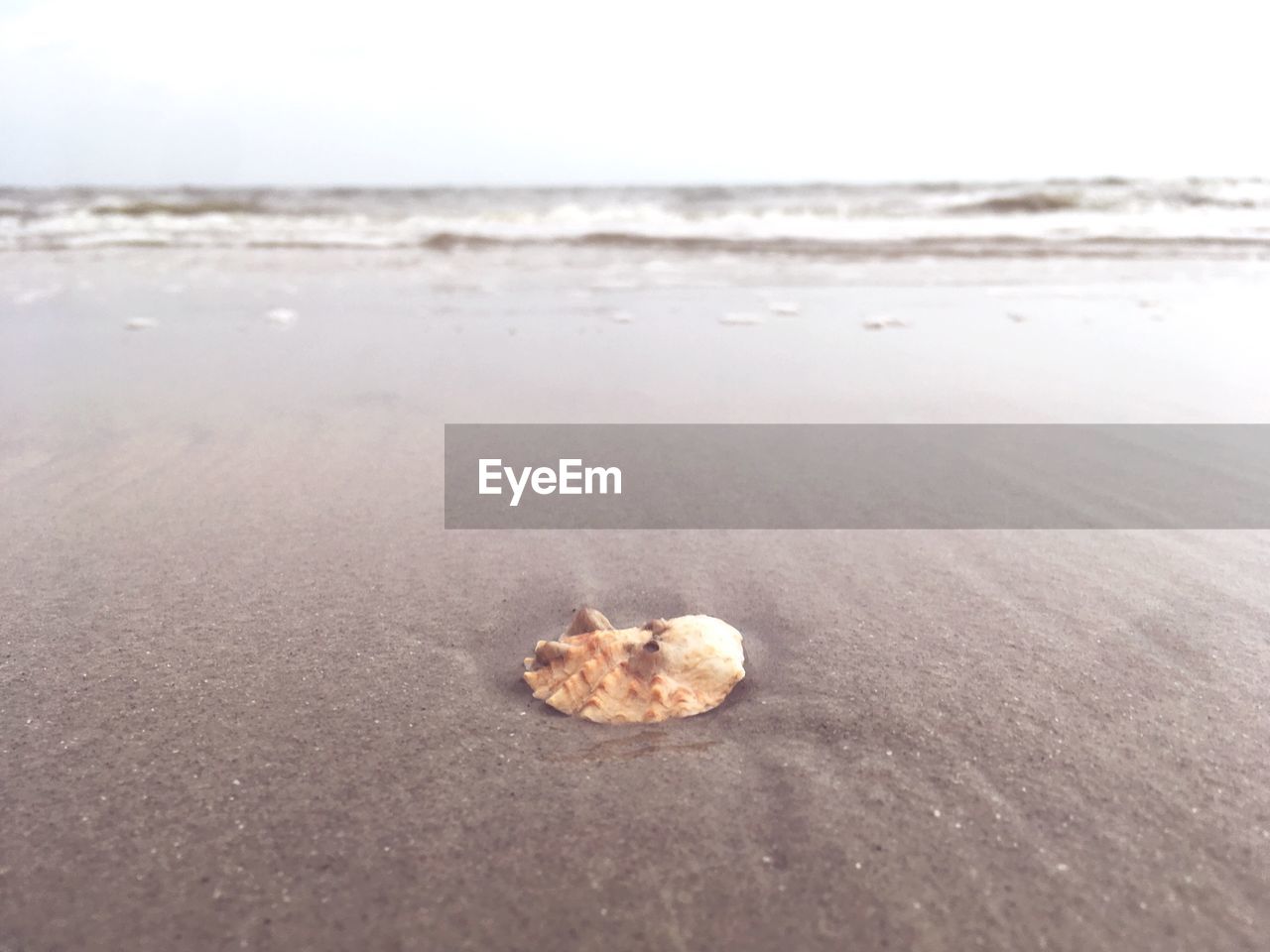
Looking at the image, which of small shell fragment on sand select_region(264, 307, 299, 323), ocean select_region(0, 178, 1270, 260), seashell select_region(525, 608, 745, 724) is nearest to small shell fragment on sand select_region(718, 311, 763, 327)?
small shell fragment on sand select_region(264, 307, 299, 323)

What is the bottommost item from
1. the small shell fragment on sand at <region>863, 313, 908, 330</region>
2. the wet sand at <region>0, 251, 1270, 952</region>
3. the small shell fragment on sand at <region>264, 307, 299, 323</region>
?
the small shell fragment on sand at <region>264, 307, 299, 323</region>

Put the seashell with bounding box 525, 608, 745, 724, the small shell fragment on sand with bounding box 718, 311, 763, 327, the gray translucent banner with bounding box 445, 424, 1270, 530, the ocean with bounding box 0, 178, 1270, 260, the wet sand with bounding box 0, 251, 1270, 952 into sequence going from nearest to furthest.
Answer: the wet sand with bounding box 0, 251, 1270, 952 → the seashell with bounding box 525, 608, 745, 724 → the gray translucent banner with bounding box 445, 424, 1270, 530 → the small shell fragment on sand with bounding box 718, 311, 763, 327 → the ocean with bounding box 0, 178, 1270, 260

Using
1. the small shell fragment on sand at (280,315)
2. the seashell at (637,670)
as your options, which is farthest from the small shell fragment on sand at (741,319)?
the seashell at (637,670)

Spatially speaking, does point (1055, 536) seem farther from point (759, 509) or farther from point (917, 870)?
point (917, 870)

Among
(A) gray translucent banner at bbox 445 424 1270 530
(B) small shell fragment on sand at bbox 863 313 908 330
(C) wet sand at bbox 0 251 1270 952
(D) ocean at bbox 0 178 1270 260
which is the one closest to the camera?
(C) wet sand at bbox 0 251 1270 952

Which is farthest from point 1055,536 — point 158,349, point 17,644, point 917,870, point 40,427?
point 158,349

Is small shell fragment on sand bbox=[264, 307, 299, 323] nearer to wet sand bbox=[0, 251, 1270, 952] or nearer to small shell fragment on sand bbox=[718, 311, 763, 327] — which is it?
wet sand bbox=[0, 251, 1270, 952]
